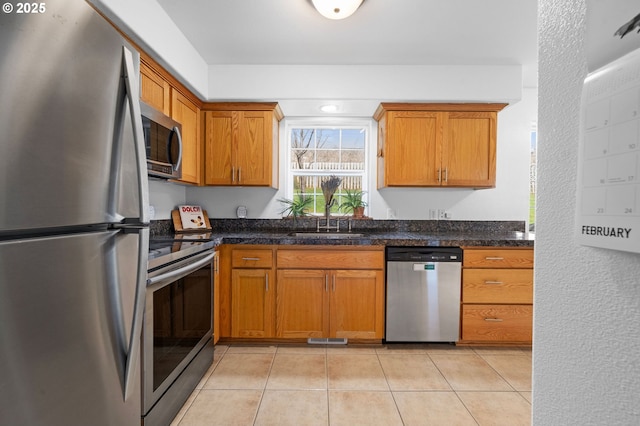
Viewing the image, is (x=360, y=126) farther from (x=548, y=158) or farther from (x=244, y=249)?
(x=548, y=158)

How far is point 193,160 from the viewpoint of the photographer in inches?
119

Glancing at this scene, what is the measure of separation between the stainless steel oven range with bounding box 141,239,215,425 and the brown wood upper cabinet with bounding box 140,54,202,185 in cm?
91

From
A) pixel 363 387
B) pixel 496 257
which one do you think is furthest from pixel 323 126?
pixel 363 387

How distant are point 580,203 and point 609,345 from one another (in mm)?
180

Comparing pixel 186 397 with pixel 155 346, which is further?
pixel 186 397

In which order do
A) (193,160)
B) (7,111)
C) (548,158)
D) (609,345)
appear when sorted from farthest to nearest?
(193,160)
(7,111)
(548,158)
(609,345)

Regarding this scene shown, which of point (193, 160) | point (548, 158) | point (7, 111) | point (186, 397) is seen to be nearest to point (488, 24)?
point (548, 158)

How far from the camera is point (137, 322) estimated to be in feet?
3.60

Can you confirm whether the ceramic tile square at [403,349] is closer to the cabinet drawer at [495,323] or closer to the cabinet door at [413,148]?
the cabinet drawer at [495,323]

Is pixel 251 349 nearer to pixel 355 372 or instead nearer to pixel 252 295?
pixel 252 295

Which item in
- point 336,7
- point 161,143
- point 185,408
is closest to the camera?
point 185,408

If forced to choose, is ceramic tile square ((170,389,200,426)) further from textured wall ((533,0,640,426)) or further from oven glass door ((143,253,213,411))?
textured wall ((533,0,640,426))

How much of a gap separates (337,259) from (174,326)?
4.49 ft

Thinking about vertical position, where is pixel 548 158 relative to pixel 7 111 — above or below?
below
